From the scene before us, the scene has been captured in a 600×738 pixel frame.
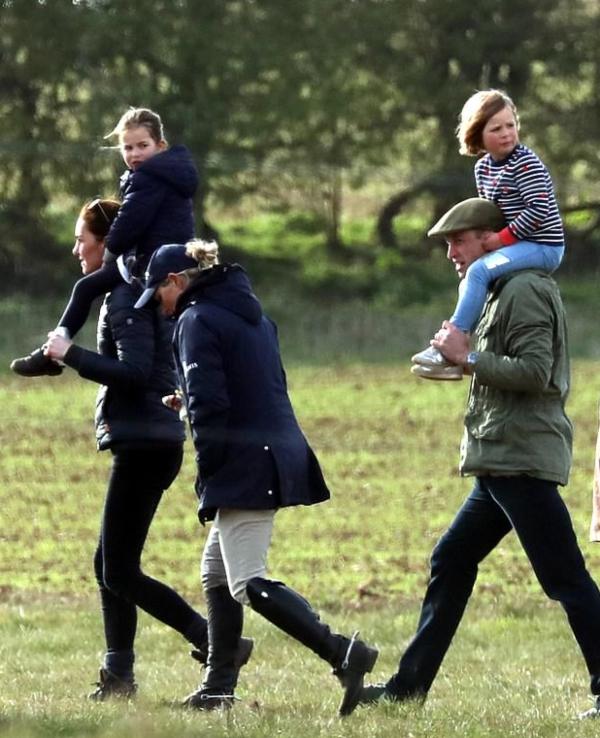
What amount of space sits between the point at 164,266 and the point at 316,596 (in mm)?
4601

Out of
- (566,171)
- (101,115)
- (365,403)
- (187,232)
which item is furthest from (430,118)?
(187,232)

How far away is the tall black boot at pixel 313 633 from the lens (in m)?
6.44

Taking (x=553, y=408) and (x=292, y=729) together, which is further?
(x=553, y=408)

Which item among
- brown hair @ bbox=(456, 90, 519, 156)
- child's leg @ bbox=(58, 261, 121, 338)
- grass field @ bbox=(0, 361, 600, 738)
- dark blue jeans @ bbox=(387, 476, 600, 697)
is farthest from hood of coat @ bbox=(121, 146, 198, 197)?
grass field @ bbox=(0, 361, 600, 738)

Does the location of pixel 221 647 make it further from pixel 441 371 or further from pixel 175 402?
pixel 441 371

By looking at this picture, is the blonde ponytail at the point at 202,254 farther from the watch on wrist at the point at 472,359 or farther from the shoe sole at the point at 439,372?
the watch on wrist at the point at 472,359

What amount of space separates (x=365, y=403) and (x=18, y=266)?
14203mm

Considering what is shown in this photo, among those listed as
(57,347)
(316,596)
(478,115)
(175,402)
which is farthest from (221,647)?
(316,596)

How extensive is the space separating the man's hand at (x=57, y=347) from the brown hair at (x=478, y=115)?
1667 millimetres

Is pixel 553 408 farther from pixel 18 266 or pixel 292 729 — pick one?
pixel 18 266

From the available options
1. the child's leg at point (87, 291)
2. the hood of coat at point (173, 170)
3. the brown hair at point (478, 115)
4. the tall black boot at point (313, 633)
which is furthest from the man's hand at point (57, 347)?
the brown hair at point (478, 115)

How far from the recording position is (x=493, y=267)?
6.47m

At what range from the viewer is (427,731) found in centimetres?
598

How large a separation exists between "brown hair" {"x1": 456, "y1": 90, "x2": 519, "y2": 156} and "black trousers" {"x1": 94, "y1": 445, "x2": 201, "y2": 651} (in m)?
1.66
